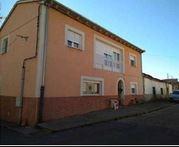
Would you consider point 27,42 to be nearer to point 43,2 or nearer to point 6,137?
point 43,2

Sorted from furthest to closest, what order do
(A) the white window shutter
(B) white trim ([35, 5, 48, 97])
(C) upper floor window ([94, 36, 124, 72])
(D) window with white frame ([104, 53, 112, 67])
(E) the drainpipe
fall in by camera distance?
(D) window with white frame ([104, 53, 112, 67])
(C) upper floor window ([94, 36, 124, 72])
(A) the white window shutter
(B) white trim ([35, 5, 48, 97])
(E) the drainpipe

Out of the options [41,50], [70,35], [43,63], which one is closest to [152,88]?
[70,35]

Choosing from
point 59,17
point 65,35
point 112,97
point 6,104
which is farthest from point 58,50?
point 112,97

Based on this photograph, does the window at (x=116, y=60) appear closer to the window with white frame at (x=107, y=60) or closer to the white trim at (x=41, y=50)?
the window with white frame at (x=107, y=60)

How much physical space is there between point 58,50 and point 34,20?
7.13ft

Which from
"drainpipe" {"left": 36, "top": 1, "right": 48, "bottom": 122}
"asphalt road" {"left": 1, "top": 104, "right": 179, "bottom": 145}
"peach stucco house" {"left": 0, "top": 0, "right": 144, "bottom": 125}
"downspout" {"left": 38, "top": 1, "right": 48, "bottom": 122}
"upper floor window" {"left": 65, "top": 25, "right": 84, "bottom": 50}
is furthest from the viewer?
"upper floor window" {"left": 65, "top": 25, "right": 84, "bottom": 50}

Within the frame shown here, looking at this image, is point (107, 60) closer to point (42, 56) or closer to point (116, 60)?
point (116, 60)

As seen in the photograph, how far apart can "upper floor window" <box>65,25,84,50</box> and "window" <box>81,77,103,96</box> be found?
229 cm

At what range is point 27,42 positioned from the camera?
39.5 ft

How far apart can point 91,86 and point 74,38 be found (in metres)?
3.62

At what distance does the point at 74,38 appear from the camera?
528 inches

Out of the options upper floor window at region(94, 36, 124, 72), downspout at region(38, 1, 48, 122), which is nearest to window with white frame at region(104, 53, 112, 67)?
upper floor window at region(94, 36, 124, 72)

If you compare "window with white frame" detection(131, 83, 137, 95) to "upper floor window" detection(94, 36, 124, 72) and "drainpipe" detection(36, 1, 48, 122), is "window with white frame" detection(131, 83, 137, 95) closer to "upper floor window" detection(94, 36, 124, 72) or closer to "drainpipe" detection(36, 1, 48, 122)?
"upper floor window" detection(94, 36, 124, 72)

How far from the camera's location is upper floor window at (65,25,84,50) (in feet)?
42.2
